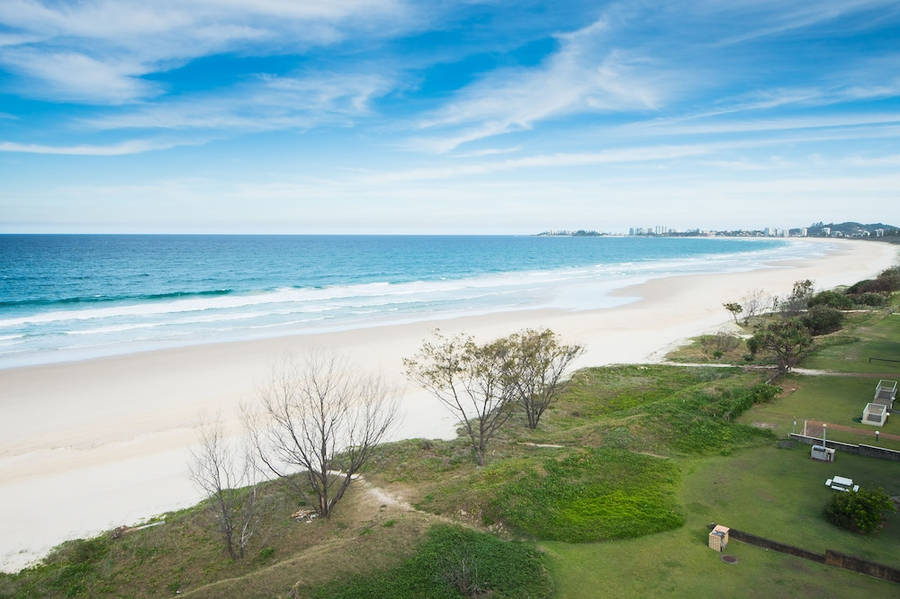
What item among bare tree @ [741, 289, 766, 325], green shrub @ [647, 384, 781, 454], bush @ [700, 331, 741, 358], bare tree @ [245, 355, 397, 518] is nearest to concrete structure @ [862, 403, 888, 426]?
green shrub @ [647, 384, 781, 454]

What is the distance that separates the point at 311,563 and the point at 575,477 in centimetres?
937

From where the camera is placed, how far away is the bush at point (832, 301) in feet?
157

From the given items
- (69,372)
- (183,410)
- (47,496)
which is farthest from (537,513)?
(69,372)

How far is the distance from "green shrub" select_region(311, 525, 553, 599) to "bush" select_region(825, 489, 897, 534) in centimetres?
886

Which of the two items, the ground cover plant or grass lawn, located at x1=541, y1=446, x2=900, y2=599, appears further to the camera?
the ground cover plant

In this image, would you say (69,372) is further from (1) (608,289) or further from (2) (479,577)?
(1) (608,289)

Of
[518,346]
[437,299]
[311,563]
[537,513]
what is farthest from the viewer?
[437,299]

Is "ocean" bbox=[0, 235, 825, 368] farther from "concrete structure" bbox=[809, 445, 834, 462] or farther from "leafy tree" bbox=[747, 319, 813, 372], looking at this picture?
"concrete structure" bbox=[809, 445, 834, 462]

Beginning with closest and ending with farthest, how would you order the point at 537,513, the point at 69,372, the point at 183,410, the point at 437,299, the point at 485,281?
the point at 537,513 < the point at 183,410 < the point at 69,372 < the point at 437,299 < the point at 485,281

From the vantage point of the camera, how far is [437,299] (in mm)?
69062

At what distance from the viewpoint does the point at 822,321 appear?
40.7m

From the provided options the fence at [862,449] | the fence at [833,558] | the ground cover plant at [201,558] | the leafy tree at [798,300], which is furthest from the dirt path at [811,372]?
the ground cover plant at [201,558]

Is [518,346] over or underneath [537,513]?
over

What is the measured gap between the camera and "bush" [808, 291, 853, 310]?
47781mm
